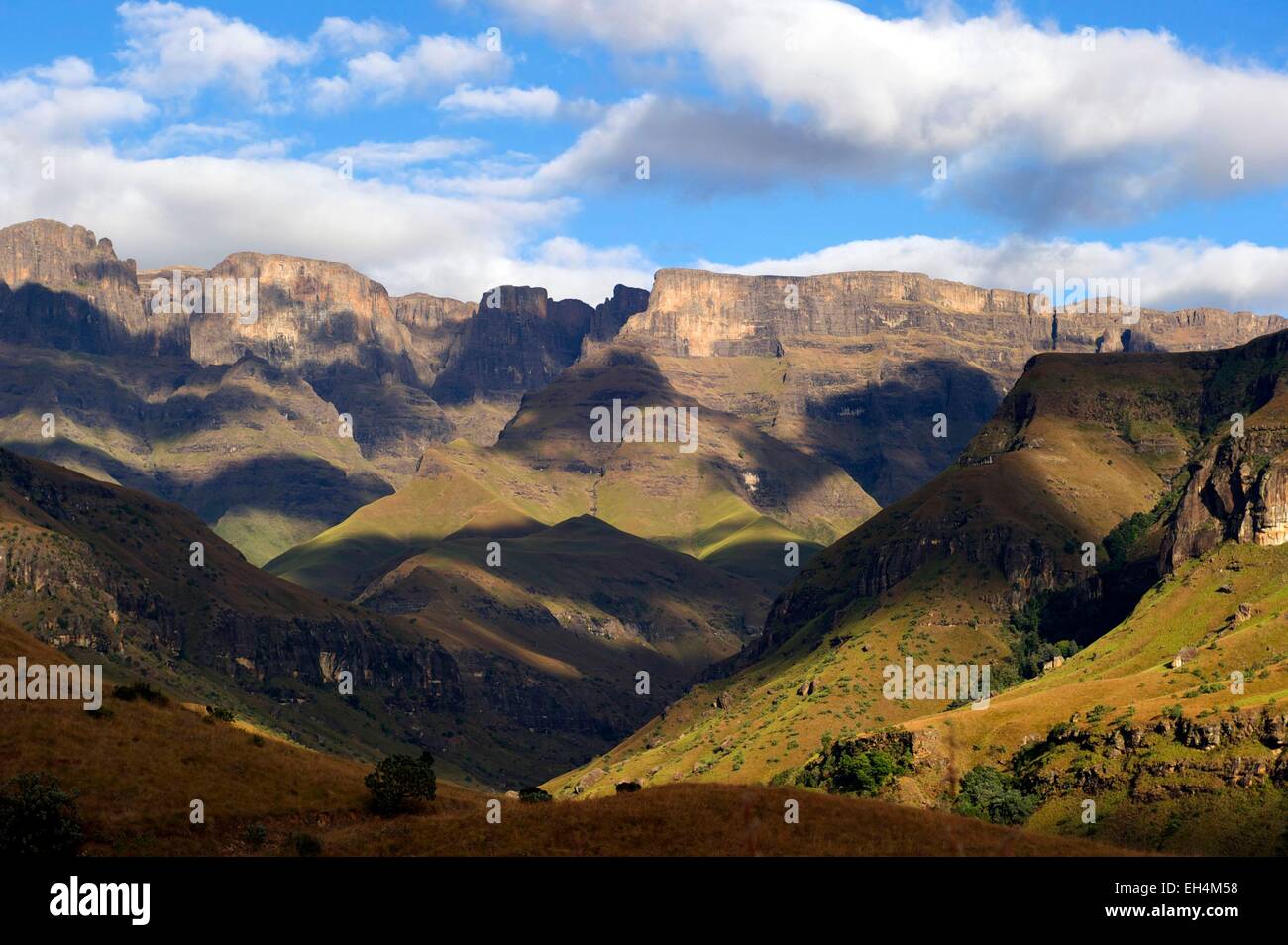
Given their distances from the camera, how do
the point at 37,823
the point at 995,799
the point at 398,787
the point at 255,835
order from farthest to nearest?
the point at 995,799 → the point at 398,787 → the point at 255,835 → the point at 37,823

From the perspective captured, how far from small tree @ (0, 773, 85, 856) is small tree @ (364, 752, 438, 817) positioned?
70.1 ft

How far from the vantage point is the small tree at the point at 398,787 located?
109750 mm

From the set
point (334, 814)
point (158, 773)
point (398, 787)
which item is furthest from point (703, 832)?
point (158, 773)

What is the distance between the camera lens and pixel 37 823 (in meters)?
91.4

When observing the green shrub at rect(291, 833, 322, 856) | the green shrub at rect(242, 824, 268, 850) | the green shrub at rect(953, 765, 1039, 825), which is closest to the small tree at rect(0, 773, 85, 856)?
the green shrub at rect(242, 824, 268, 850)

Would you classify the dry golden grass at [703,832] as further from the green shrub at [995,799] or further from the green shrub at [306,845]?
the green shrub at [995,799]

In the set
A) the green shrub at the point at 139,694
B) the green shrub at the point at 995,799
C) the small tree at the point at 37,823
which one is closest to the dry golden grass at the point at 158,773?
the small tree at the point at 37,823

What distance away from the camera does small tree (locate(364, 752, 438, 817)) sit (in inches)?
4321

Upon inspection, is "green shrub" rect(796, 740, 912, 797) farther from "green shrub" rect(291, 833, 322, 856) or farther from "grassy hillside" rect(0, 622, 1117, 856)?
"green shrub" rect(291, 833, 322, 856)

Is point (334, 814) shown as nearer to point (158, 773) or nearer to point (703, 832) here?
point (158, 773)

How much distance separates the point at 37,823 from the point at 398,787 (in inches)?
1021
